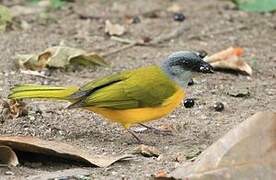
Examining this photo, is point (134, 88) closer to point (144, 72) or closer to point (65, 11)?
point (144, 72)

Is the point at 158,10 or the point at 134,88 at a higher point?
the point at 134,88

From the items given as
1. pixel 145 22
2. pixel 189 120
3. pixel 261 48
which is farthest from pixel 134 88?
pixel 145 22

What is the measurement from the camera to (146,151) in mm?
5312

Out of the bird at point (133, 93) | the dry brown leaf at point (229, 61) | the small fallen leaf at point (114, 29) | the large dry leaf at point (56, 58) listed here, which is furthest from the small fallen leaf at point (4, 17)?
the bird at point (133, 93)

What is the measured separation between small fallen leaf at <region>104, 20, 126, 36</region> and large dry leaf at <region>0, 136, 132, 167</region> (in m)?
3.72

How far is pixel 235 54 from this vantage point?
25.4 feet

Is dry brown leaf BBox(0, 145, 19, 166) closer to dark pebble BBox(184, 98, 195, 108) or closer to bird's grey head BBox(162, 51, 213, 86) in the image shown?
bird's grey head BBox(162, 51, 213, 86)

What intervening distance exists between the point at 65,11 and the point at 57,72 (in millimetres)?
2247

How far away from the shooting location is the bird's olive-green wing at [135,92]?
5.54 m

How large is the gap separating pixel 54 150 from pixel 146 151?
2.08 feet

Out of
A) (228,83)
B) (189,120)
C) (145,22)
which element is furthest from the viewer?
(145,22)

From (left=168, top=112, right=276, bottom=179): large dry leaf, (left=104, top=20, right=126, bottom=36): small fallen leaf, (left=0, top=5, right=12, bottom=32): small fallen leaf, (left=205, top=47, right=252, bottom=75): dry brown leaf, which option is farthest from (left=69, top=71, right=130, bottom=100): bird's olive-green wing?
(left=104, top=20, right=126, bottom=36): small fallen leaf

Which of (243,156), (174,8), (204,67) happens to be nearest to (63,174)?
(243,156)

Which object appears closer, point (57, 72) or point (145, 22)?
point (57, 72)
